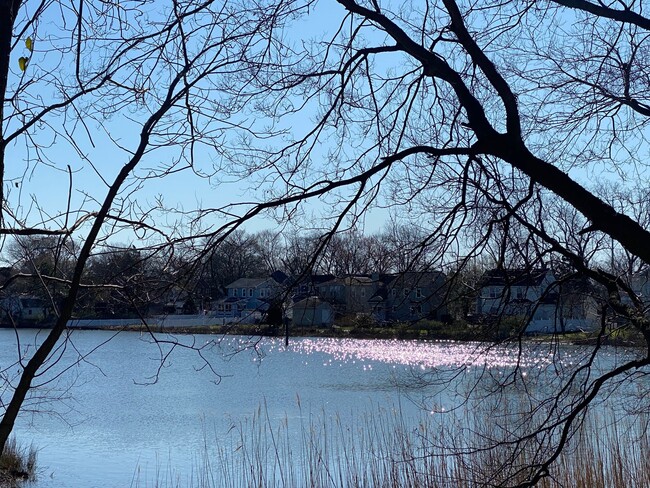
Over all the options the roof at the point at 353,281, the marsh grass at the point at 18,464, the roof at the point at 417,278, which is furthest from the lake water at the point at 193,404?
the roof at the point at 353,281

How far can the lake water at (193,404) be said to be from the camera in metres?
11.9

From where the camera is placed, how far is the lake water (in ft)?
39.1

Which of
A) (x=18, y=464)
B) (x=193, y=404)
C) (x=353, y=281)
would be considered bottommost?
(x=18, y=464)

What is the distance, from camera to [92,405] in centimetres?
1973

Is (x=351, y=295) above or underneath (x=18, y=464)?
above

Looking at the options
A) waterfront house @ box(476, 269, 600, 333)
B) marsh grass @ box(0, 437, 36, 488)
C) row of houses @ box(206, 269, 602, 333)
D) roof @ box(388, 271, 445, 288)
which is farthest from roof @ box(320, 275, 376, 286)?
marsh grass @ box(0, 437, 36, 488)

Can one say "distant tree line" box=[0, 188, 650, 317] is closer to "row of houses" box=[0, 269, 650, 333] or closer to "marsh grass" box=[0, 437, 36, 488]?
"row of houses" box=[0, 269, 650, 333]

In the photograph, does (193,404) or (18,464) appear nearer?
(18,464)

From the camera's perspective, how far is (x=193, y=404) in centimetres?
1947

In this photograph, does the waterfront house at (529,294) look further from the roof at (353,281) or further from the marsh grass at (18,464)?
the marsh grass at (18,464)

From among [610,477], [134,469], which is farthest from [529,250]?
[134,469]

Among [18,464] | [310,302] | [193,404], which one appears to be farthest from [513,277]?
[193,404]

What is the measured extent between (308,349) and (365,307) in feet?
101

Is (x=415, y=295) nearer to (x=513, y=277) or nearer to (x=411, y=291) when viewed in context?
(x=411, y=291)
